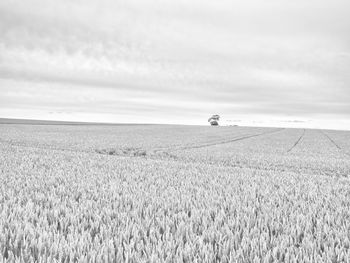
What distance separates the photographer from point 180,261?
3.06 m

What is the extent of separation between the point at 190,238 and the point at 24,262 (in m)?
1.92

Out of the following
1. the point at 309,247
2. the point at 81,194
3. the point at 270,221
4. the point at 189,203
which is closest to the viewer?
the point at 309,247

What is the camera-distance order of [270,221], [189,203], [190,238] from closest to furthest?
[190,238]
[270,221]
[189,203]

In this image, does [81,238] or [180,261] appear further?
[81,238]

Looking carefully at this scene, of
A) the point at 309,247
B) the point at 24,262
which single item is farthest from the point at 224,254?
the point at 24,262

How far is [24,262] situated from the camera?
303 cm

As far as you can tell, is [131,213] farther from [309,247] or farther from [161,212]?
[309,247]

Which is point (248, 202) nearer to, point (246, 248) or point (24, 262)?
point (246, 248)

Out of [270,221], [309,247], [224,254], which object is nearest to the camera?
[224,254]

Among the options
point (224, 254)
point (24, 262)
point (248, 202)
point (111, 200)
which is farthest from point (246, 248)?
point (111, 200)

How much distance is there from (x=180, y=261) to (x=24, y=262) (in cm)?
157

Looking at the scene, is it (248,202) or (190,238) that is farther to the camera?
(248,202)

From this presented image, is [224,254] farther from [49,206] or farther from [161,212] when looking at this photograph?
[49,206]

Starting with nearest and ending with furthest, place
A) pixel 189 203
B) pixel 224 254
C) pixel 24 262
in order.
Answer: pixel 24 262, pixel 224 254, pixel 189 203
